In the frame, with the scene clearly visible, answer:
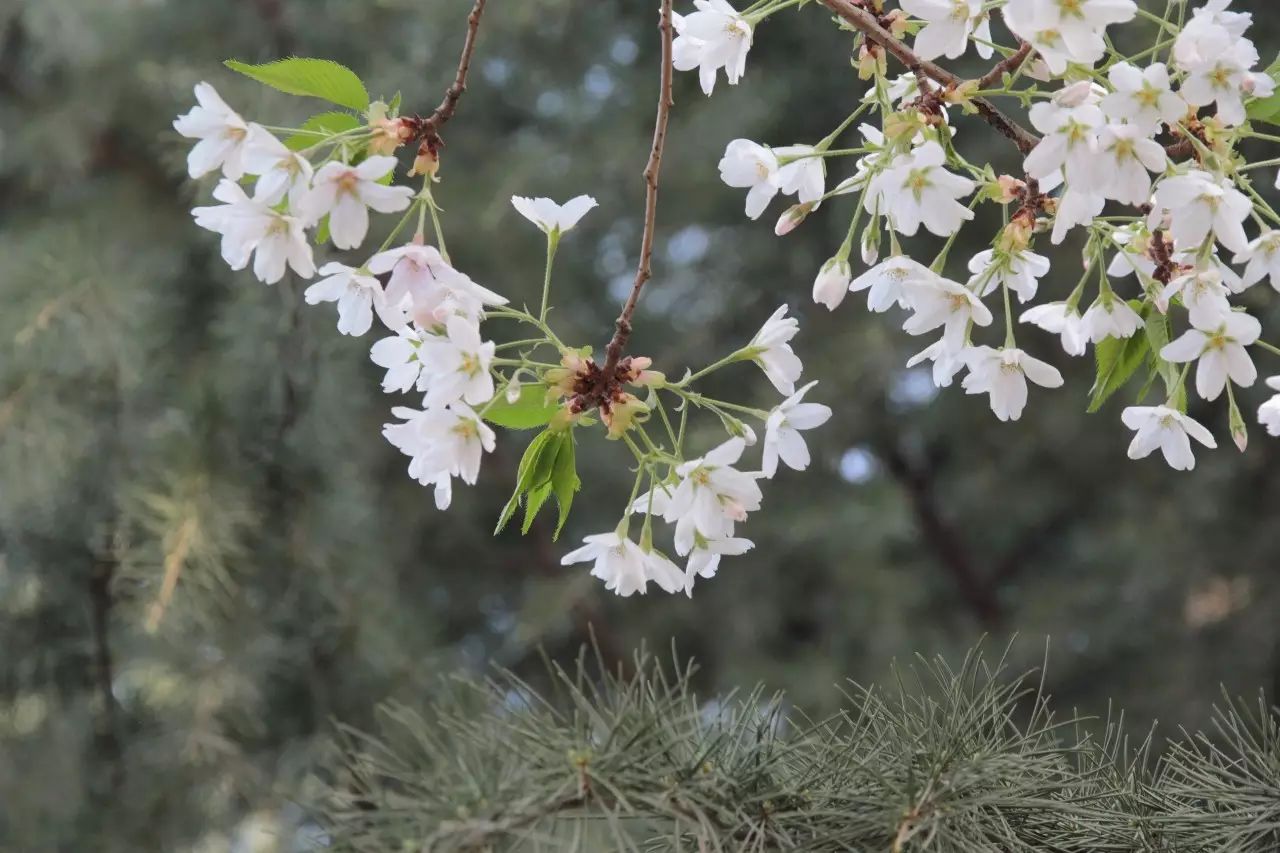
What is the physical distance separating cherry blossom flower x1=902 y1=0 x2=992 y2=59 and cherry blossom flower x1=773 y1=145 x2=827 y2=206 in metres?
0.05

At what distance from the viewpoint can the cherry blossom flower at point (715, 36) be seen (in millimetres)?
372

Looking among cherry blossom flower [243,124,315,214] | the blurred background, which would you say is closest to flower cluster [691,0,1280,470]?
cherry blossom flower [243,124,315,214]

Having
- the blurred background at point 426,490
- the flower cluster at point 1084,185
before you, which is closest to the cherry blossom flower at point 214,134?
the flower cluster at point 1084,185

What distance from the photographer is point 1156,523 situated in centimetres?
147

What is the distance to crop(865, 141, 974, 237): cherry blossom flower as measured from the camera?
1.02 ft

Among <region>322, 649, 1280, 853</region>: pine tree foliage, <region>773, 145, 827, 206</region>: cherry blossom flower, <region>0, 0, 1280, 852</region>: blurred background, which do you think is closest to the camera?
<region>322, 649, 1280, 853</region>: pine tree foliage

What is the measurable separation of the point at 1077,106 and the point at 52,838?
3.09 feet

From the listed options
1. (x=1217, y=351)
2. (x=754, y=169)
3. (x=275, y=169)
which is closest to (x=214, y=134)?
(x=275, y=169)

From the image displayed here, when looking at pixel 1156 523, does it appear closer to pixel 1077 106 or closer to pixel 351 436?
pixel 351 436

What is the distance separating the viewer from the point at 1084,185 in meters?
0.29

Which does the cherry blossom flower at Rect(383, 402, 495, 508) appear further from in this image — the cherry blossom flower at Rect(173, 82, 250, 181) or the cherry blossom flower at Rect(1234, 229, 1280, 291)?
the cherry blossom flower at Rect(1234, 229, 1280, 291)

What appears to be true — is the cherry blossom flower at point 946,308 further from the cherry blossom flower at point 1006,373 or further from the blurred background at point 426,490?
the blurred background at point 426,490

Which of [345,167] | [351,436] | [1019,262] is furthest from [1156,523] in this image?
[345,167]

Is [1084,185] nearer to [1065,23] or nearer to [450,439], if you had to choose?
[1065,23]
